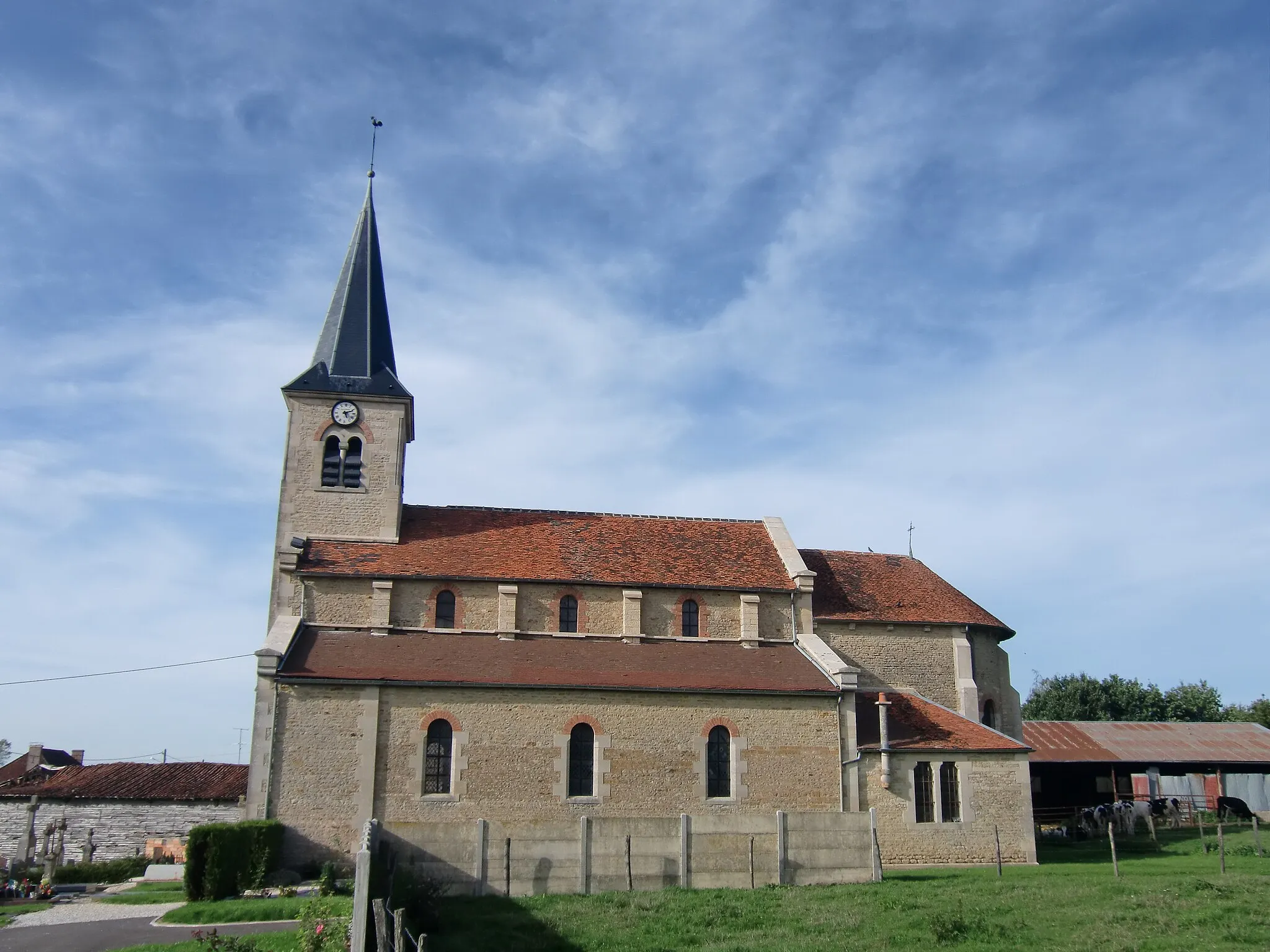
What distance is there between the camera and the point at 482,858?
20.8 metres

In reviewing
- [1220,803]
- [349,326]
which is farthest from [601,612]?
[1220,803]

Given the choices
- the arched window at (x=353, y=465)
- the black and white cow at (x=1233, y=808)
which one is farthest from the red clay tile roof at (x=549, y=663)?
the black and white cow at (x=1233, y=808)

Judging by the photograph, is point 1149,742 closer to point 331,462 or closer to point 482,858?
point 482,858

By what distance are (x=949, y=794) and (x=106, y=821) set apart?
27752 mm

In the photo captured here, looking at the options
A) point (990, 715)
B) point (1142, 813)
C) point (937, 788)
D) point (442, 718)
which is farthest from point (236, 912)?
point (1142, 813)

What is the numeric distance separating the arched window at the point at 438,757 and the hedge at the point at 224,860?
14.1 ft

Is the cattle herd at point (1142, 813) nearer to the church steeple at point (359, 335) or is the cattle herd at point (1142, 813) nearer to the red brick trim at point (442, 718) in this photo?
the red brick trim at point (442, 718)

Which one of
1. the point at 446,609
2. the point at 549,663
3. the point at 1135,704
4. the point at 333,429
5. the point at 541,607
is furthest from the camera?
the point at 1135,704

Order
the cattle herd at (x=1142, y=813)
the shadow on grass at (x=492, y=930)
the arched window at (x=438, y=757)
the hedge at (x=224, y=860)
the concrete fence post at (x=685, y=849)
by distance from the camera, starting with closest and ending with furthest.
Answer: the shadow on grass at (x=492, y=930), the concrete fence post at (x=685, y=849), the hedge at (x=224, y=860), the arched window at (x=438, y=757), the cattle herd at (x=1142, y=813)

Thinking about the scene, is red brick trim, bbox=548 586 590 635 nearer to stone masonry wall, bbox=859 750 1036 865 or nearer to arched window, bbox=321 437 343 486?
arched window, bbox=321 437 343 486

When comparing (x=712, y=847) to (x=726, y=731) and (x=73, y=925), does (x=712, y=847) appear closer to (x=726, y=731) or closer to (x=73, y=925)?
(x=726, y=731)

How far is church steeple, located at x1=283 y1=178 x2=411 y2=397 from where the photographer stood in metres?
33.0

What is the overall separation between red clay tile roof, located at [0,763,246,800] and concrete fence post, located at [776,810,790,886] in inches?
888

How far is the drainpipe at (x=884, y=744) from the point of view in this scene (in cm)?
2717
